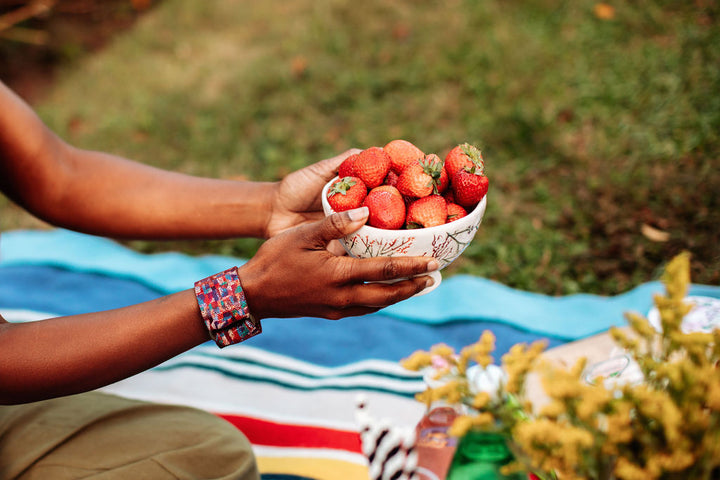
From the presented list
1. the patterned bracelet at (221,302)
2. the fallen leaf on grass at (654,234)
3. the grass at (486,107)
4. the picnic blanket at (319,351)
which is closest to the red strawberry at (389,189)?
the patterned bracelet at (221,302)

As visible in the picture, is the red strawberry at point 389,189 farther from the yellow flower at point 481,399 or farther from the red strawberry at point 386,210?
the yellow flower at point 481,399

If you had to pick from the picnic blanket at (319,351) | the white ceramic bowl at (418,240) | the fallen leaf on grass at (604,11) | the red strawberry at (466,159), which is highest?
the fallen leaf on grass at (604,11)

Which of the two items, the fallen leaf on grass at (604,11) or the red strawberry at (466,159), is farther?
the fallen leaf on grass at (604,11)

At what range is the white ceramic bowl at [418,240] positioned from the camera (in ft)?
4.93

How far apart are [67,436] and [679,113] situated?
12.3 ft

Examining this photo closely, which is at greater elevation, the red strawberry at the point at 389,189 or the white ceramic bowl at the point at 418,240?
the red strawberry at the point at 389,189

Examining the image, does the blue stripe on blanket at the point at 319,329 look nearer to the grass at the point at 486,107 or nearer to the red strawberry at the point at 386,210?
the grass at the point at 486,107

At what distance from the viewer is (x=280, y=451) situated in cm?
215

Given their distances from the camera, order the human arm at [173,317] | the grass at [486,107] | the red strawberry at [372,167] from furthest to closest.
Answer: the grass at [486,107] → the red strawberry at [372,167] → the human arm at [173,317]

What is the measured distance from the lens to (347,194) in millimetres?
1608

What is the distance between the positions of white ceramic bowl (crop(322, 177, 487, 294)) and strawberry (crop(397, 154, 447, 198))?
0.14 metres

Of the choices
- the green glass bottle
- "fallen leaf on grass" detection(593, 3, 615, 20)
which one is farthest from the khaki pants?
"fallen leaf on grass" detection(593, 3, 615, 20)

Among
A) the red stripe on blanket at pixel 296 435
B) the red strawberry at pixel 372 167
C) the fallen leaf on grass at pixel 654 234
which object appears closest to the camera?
the red strawberry at pixel 372 167

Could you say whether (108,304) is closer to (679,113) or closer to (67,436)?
(67,436)
